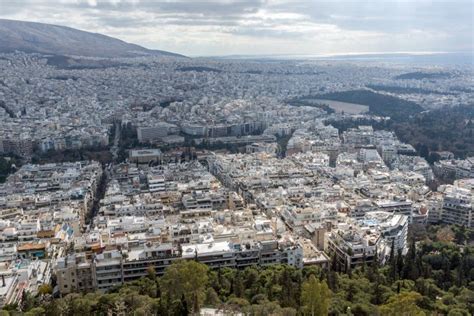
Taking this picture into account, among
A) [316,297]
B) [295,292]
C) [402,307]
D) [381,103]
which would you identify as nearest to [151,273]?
[295,292]

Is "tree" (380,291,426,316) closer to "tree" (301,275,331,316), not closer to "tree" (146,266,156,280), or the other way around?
"tree" (301,275,331,316)

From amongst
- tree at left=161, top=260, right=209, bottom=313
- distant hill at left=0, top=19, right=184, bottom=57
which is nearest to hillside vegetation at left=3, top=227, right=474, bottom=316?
tree at left=161, top=260, right=209, bottom=313

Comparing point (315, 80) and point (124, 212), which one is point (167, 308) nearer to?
point (124, 212)

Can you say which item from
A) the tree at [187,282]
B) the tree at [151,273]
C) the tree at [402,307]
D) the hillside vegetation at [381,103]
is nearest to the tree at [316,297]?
the tree at [402,307]

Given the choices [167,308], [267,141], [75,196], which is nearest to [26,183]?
[75,196]

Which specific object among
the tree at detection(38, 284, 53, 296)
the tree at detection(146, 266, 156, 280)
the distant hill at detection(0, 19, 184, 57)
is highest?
the distant hill at detection(0, 19, 184, 57)

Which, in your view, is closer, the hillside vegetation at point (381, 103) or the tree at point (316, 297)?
the tree at point (316, 297)

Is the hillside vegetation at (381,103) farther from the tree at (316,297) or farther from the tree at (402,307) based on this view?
the tree at (402,307)
